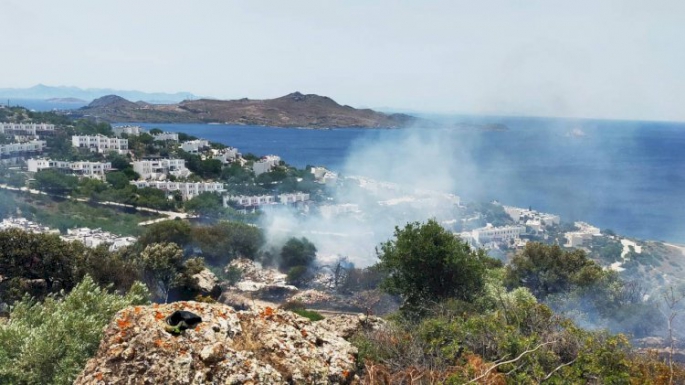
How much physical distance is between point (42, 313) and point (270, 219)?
2479cm

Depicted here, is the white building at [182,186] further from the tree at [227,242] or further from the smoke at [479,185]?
the tree at [227,242]

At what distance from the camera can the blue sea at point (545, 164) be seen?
49.0 m

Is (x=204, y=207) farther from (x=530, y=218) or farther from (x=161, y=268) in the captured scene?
(x=530, y=218)

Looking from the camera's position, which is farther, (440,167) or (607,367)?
(440,167)

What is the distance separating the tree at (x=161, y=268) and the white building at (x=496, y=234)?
19.3 metres

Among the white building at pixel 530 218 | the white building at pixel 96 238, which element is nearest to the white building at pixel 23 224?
the white building at pixel 96 238

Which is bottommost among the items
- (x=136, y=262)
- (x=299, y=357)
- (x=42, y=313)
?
(x=136, y=262)

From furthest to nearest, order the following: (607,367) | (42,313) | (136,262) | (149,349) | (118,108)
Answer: (118,108)
(136,262)
(42,313)
(607,367)
(149,349)

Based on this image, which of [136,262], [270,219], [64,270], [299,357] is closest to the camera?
[299,357]

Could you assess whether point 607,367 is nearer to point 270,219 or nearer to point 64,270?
point 64,270

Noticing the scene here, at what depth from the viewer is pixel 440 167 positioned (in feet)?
229

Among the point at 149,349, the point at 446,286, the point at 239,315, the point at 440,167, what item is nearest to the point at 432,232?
the point at 446,286

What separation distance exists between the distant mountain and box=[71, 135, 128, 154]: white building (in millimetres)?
75746

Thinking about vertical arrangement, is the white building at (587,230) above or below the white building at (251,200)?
below
